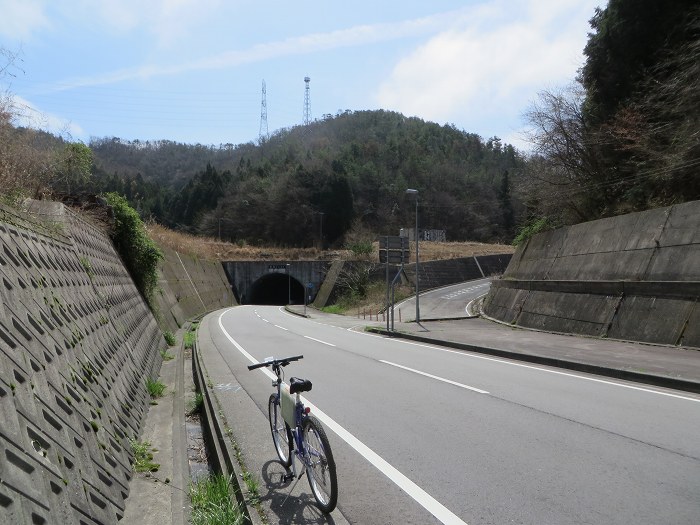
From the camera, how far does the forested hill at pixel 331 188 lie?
287 feet

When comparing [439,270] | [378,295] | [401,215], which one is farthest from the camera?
[401,215]

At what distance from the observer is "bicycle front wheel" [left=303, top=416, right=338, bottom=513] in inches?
155

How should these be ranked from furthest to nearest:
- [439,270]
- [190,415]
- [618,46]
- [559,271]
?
[439,270] → [618,46] → [559,271] → [190,415]

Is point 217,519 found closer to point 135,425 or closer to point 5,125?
point 135,425

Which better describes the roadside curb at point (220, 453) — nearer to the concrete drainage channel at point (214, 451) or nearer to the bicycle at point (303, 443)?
the concrete drainage channel at point (214, 451)

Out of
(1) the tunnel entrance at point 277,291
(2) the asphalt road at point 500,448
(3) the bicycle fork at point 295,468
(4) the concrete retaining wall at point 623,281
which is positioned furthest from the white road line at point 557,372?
(1) the tunnel entrance at point 277,291

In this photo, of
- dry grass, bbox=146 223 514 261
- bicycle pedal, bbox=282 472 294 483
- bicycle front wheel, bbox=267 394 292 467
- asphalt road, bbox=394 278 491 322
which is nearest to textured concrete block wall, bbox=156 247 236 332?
dry grass, bbox=146 223 514 261

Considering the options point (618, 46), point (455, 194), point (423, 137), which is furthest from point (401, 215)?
point (618, 46)

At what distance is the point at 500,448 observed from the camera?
5.66 metres

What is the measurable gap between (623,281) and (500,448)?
1200 cm

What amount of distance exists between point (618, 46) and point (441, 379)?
19.0 metres

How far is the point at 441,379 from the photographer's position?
1015cm

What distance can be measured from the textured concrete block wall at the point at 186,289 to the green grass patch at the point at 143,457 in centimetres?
1470

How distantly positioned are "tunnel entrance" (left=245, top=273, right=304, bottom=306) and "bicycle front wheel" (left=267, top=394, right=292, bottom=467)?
6723cm
